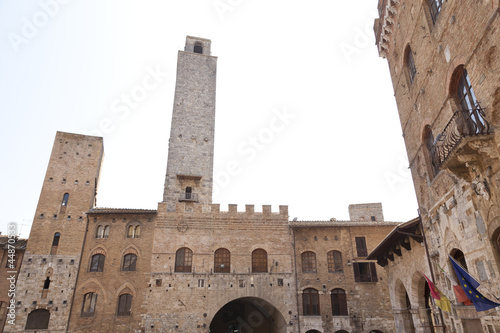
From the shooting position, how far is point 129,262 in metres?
21.1

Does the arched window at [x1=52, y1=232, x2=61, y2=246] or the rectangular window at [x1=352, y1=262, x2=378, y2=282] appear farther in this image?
the rectangular window at [x1=352, y1=262, x2=378, y2=282]

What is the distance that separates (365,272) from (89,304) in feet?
57.2

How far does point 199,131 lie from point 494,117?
22.1 metres

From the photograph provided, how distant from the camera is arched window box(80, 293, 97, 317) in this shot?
19672mm

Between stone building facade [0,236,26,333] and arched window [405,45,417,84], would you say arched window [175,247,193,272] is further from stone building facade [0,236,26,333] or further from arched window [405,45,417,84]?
arched window [405,45,417,84]

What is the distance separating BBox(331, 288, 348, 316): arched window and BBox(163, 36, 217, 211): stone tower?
10.6 metres

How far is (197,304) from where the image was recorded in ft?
67.4

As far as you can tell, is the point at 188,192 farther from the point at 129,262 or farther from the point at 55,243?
the point at 55,243

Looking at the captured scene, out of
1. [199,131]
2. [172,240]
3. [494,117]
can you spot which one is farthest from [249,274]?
[494,117]

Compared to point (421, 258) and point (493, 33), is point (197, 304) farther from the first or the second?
point (493, 33)

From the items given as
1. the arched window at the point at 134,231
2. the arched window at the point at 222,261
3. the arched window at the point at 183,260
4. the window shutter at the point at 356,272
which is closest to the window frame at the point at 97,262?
the arched window at the point at 134,231

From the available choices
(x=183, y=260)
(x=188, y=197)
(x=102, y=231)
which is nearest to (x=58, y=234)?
(x=102, y=231)

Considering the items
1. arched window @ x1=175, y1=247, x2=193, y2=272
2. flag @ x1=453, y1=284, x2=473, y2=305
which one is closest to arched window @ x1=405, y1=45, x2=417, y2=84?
flag @ x1=453, y1=284, x2=473, y2=305

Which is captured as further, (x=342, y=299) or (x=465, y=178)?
(x=342, y=299)
